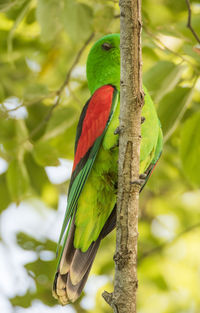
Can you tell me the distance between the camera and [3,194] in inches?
129

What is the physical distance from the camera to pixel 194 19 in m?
3.00

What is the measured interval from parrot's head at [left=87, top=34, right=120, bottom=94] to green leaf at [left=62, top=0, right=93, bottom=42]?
118mm

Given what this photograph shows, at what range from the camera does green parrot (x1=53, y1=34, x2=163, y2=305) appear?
8.62 feet

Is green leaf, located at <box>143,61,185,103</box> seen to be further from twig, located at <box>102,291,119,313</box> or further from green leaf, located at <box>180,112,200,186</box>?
twig, located at <box>102,291,119,313</box>

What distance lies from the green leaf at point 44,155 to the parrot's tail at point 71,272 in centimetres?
44

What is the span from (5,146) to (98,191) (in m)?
0.76

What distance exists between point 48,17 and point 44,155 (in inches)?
32.8

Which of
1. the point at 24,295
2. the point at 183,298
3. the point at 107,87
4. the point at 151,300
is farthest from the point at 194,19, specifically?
the point at 183,298

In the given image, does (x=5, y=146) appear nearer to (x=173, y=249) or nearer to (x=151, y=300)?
(x=151, y=300)

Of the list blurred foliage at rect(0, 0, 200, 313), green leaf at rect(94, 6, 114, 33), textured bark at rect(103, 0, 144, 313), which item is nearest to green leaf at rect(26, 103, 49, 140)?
blurred foliage at rect(0, 0, 200, 313)

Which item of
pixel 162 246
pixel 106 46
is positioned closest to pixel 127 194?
pixel 106 46

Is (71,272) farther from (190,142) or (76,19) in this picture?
(76,19)

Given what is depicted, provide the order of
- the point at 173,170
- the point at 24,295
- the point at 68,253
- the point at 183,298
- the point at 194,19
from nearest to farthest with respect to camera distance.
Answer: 1. the point at 68,253
2. the point at 194,19
3. the point at 24,295
4. the point at 173,170
5. the point at 183,298

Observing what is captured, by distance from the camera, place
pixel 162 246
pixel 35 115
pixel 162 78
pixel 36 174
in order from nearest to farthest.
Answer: pixel 162 78 → pixel 36 174 → pixel 35 115 → pixel 162 246
